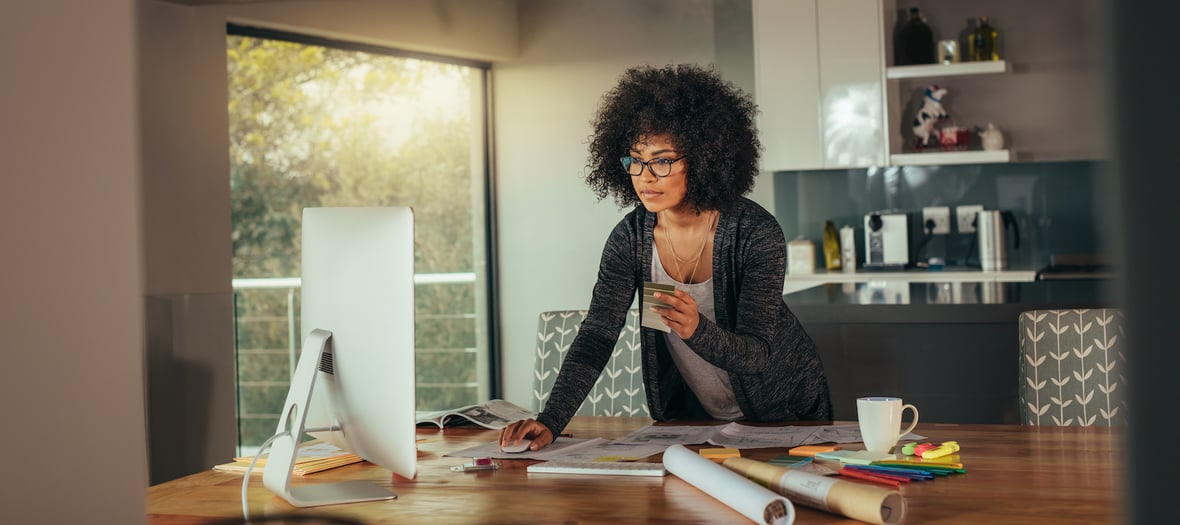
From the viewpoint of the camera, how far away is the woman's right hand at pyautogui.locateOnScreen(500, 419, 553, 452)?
1.75 meters

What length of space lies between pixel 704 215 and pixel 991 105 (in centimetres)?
327

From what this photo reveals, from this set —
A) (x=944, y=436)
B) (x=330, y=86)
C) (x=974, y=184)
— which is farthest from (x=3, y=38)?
(x=974, y=184)

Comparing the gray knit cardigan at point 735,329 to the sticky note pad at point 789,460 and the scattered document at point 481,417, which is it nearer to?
the scattered document at point 481,417

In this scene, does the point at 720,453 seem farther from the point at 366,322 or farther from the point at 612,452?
the point at 366,322

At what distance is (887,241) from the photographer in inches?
195

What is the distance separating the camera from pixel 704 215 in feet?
7.38

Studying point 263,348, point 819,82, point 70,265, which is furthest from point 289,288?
point 70,265

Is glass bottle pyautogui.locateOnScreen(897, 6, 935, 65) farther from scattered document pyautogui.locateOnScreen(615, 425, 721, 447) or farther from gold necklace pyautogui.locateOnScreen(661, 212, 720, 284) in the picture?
scattered document pyautogui.locateOnScreen(615, 425, 721, 447)

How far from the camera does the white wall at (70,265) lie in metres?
0.47

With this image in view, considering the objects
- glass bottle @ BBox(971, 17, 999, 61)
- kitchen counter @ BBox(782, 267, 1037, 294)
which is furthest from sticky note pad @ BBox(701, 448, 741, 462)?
glass bottle @ BBox(971, 17, 999, 61)

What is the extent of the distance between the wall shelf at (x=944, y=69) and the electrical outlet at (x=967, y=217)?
2.15ft

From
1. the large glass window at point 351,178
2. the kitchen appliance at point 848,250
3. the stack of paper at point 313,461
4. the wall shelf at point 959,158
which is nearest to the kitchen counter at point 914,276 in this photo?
the kitchen appliance at point 848,250

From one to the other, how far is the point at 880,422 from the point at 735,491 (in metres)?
0.39

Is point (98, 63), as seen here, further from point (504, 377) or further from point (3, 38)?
point (504, 377)
